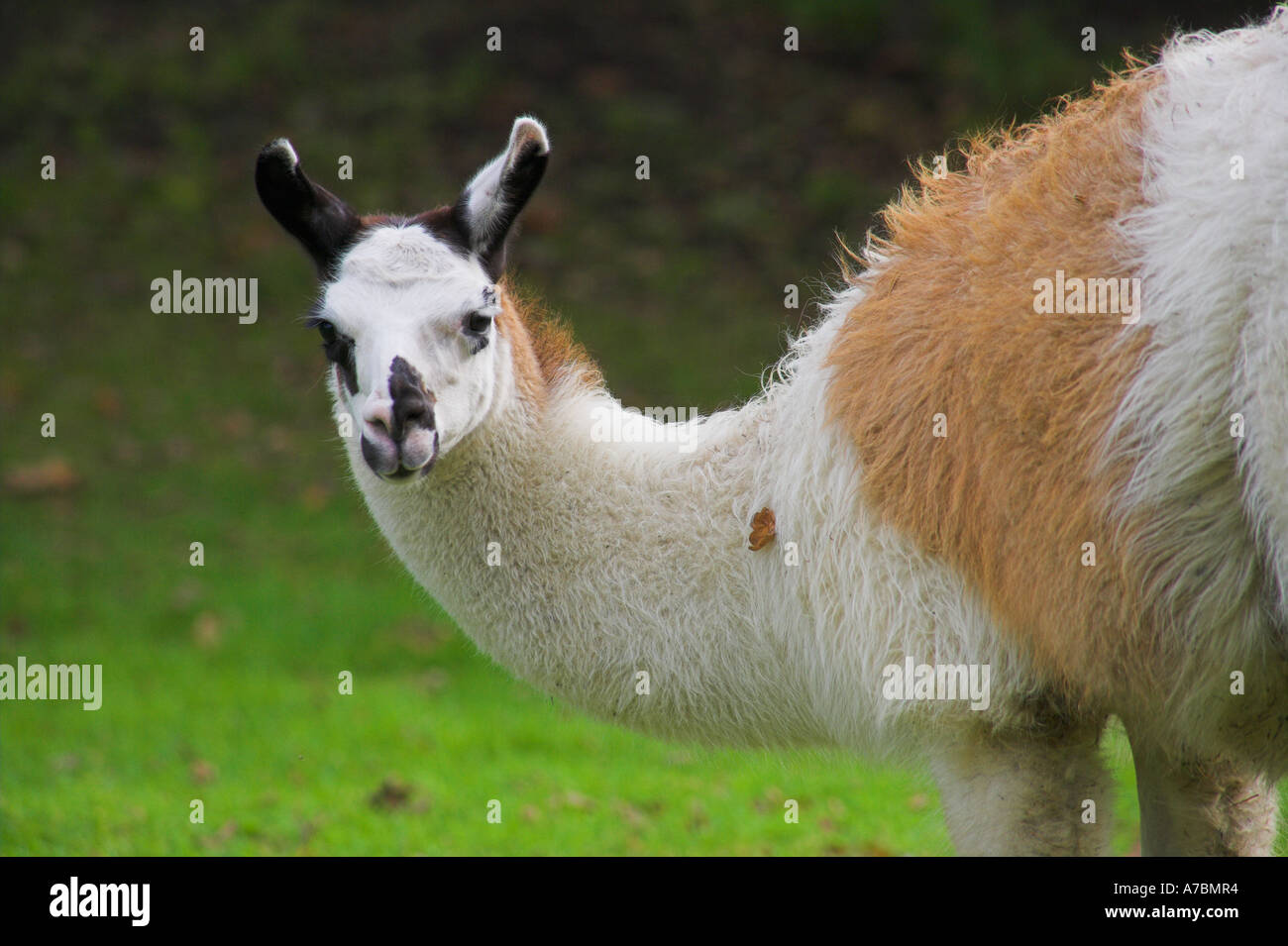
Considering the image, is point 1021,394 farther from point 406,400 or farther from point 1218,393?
point 406,400

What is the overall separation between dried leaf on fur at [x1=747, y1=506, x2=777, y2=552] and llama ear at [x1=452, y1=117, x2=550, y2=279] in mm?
1116

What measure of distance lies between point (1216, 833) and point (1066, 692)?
795mm

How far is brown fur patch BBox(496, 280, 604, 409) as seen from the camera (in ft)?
14.0

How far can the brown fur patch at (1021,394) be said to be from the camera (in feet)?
10.9

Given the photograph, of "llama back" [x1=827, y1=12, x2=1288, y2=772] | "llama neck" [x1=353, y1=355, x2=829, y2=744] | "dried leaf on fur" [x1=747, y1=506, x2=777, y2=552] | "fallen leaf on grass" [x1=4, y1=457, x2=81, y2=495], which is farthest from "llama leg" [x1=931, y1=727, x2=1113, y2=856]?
"fallen leaf on grass" [x1=4, y1=457, x2=81, y2=495]

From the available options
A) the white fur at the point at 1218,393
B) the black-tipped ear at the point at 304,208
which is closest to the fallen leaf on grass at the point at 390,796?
the black-tipped ear at the point at 304,208

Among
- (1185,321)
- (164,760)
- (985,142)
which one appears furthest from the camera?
(164,760)

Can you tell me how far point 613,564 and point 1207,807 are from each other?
1.80 metres

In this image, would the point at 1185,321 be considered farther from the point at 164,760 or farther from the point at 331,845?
the point at 164,760

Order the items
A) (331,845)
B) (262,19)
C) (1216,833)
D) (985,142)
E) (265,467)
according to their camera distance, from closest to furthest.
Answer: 1. (1216,833)
2. (985,142)
3. (331,845)
4. (265,467)
5. (262,19)

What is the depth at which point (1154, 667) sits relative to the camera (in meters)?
3.35

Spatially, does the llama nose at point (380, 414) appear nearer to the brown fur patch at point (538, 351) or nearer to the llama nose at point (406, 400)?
the llama nose at point (406, 400)

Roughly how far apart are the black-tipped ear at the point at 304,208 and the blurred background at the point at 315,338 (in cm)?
290
